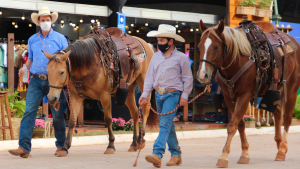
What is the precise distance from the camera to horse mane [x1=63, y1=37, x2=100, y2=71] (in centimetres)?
694

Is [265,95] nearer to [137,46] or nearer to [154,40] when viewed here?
[137,46]

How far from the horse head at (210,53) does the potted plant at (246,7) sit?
7.16m

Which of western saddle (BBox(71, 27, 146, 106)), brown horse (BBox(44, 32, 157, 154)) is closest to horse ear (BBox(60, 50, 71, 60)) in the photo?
brown horse (BBox(44, 32, 157, 154))

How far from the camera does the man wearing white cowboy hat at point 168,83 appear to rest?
220 inches

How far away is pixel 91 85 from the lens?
7.31 m

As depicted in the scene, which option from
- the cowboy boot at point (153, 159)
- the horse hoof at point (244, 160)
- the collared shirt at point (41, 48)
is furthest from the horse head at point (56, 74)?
the horse hoof at point (244, 160)

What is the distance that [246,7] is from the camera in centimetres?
1255

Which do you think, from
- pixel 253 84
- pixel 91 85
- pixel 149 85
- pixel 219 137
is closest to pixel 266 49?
pixel 253 84

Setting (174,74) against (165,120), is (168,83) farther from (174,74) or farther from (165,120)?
(165,120)

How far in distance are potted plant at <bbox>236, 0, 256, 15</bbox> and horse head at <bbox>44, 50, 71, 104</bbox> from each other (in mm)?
7237

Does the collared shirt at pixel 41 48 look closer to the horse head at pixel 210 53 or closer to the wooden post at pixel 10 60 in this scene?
the horse head at pixel 210 53

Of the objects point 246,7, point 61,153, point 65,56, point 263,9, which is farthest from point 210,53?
point 263,9

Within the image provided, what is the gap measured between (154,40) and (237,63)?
8.04 m

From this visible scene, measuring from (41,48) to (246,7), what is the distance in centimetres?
737
